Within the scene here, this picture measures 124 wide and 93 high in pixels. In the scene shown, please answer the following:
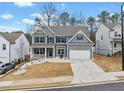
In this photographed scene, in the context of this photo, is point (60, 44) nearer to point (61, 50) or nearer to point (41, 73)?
point (61, 50)

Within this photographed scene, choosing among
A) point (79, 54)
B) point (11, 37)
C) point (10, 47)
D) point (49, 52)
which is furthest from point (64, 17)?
point (10, 47)

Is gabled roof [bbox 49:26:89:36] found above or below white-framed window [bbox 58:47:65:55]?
above

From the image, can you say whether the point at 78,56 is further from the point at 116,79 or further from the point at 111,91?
the point at 111,91

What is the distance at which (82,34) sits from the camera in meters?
41.0

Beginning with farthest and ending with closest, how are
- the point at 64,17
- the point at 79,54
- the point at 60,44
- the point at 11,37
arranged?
the point at 64,17 < the point at 11,37 < the point at 60,44 < the point at 79,54

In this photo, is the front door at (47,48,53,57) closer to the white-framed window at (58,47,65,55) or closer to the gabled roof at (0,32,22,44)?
the white-framed window at (58,47,65,55)

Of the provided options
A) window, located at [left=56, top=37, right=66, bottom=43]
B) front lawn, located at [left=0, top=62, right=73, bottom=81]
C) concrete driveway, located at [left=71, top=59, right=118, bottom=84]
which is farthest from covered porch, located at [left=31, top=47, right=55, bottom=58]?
concrete driveway, located at [left=71, top=59, right=118, bottom=84]

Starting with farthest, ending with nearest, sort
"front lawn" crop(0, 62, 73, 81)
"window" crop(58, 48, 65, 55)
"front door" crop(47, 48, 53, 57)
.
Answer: "front door" crop(47, 48, 53, 57) → "window" crop(58, 48, 65, 55) → "front lawn" crop(0, 62, 73, 81)

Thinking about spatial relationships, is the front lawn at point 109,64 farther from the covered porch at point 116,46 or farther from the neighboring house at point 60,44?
the covered porch at point 116,46

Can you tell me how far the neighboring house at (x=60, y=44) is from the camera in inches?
1610

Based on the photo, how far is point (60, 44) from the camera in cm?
4184

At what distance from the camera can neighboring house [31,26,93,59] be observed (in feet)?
134

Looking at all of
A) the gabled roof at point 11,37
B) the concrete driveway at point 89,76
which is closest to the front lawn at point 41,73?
the concrete driveway at point 89,76

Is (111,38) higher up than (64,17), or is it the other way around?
(64,17)
